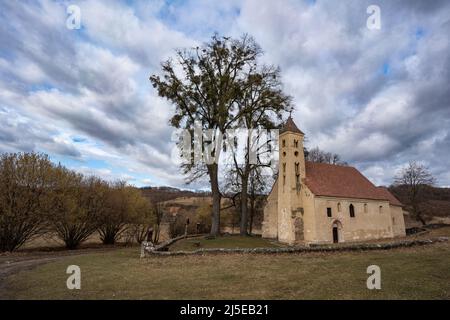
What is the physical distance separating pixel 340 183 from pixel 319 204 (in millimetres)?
5887

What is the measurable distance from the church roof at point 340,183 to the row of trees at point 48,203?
21.4 metres

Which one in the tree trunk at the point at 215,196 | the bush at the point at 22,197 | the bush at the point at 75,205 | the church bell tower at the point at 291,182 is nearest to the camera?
the bush at the point at 22,197

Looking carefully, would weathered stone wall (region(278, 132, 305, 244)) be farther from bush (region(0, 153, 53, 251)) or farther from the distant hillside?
the distant hillside

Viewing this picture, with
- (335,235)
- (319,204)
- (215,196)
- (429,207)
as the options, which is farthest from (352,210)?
(429,207)

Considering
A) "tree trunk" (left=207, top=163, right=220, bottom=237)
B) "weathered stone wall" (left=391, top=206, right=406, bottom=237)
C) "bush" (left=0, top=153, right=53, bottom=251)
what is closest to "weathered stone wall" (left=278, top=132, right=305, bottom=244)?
"tree trunk" (left=207, top=163, right=220, bottom=237)

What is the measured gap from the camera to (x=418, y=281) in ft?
29.6

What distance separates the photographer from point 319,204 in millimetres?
30594

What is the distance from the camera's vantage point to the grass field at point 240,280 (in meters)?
8.12

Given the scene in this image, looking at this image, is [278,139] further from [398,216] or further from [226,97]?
[398,216]

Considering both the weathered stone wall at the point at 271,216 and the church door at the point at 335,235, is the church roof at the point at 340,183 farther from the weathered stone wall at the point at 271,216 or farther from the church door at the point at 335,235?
the weathered stone wall at the point at 271,216

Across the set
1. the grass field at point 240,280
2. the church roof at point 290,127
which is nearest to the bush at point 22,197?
the grass field at point 240,280

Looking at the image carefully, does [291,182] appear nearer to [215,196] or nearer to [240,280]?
[215,196]

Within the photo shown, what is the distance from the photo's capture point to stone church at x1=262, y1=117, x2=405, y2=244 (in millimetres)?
30375

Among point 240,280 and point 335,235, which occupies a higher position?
point 335,235
